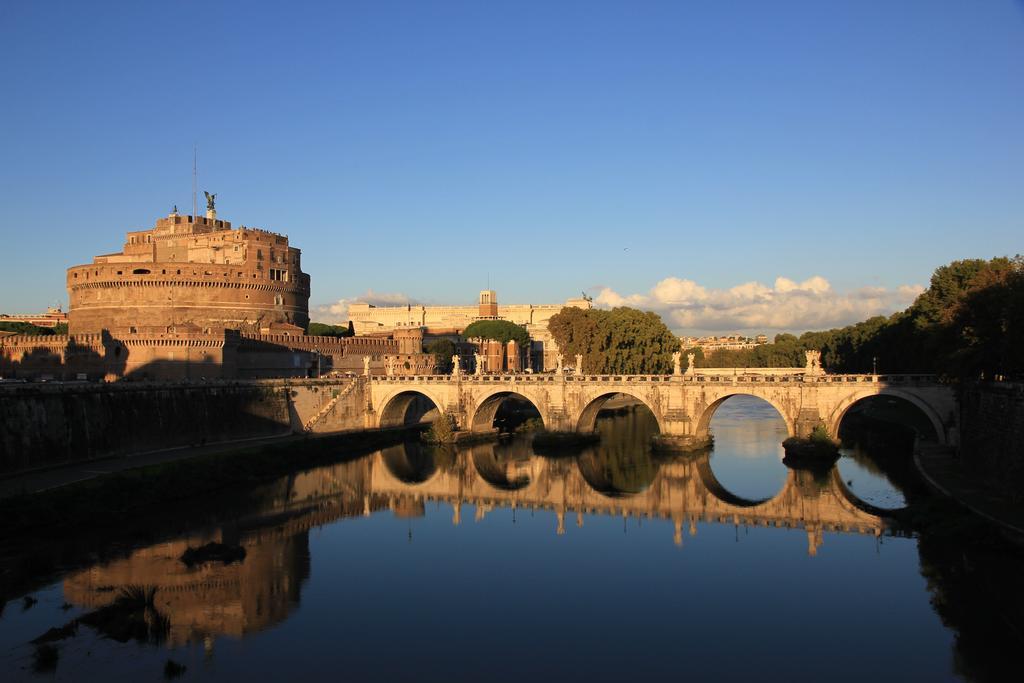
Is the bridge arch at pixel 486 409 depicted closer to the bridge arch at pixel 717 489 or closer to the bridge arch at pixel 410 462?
the bridge arch at pixel 410 462

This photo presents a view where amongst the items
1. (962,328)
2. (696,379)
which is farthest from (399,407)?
(962,328)

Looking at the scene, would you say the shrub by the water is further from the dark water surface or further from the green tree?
the green tree

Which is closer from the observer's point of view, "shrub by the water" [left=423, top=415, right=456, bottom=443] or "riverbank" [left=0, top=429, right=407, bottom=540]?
"riverbank" [left=0, top=429, right=407, bottom=540]

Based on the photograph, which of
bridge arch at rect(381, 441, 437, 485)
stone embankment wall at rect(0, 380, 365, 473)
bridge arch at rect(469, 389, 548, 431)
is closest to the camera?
stone embankment wall at rect(0, 380, 365, 473)

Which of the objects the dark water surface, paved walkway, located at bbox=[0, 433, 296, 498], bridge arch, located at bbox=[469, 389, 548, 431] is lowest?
the dark water surface

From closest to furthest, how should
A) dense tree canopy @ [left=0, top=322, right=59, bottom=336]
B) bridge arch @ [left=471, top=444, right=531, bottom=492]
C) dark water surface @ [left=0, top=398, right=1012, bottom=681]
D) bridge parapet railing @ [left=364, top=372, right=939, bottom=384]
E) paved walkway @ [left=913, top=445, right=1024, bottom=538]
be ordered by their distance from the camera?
dark water surface @ [left=0, top=398, right=1012, bottom=681] < paved walkway @ [left=913, top=445, right=1024, bottom=538] < bridge arch @ [left=471, top=444, right=531, bottom=492] < bridge parapet railing @ [left=364, top=372, right=939, bottom=384] < dense tree canopy @ [left=0, top=322, right=59, bottom=336]

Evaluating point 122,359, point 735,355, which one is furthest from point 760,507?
point 735,355

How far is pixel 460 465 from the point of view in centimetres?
4525

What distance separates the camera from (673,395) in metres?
46.0

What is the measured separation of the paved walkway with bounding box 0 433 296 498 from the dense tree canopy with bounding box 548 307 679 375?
2638 cm

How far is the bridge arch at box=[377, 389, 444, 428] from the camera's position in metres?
55.2

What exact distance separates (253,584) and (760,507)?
1927 cm

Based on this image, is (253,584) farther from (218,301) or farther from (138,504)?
(218,301)

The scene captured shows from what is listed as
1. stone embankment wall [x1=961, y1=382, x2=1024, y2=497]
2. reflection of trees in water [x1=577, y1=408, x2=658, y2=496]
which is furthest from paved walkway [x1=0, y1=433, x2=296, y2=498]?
stone embankment wall [x1=961, y1=382, x2=1024, y2=497]
